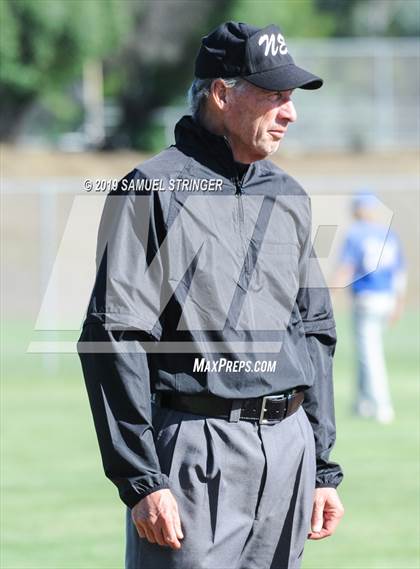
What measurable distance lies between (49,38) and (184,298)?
2771cm

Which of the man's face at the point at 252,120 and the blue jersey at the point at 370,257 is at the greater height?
the blue jersey at the point at 370,257

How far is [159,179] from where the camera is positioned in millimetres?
3771

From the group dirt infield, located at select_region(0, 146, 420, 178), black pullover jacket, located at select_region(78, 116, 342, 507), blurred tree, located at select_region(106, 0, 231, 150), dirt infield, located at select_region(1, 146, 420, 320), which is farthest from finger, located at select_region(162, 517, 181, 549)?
blurred tree, located at select_region(106, 0, 231, 150)

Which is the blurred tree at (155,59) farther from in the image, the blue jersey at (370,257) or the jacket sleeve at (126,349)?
the jacket sleeve at (126,349)

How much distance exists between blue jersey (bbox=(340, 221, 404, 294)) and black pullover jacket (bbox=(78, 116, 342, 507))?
267 inches

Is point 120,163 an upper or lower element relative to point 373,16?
lower

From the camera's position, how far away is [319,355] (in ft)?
13.6

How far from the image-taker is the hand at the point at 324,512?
163 inches

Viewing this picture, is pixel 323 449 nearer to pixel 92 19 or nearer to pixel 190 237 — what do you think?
pixel 190 237

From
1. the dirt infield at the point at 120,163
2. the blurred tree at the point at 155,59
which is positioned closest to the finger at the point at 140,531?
the dirt infield at the point at 120,163

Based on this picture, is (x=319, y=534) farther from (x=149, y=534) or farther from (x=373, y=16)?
(x=373, y=16)

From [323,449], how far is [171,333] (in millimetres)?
728

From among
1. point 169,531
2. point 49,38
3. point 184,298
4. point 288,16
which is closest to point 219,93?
point 184,298

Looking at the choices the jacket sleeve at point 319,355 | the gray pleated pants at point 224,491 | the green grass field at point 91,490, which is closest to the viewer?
the gray pleated pants at point 224,491
